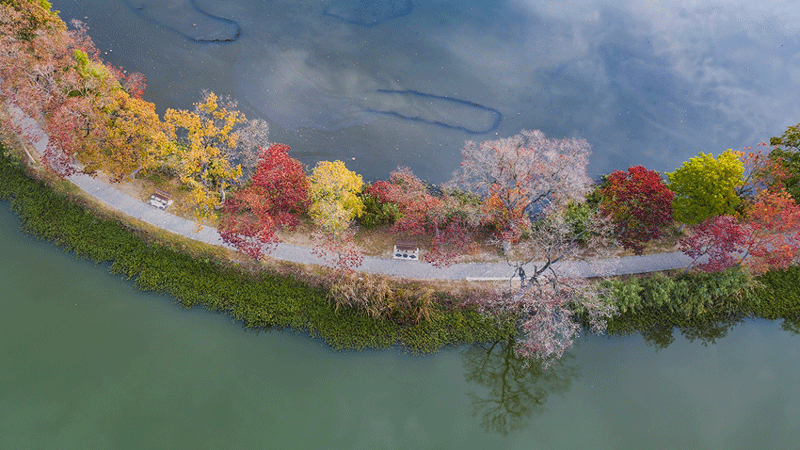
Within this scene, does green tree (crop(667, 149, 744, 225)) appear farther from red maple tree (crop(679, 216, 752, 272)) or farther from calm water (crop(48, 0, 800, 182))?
calm water (crop(48, 0, 800, 182))

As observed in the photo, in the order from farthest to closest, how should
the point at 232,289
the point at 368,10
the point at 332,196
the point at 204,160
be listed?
the point at 368,10
the point at 232,289
the point at 204,160
the point at 332,196

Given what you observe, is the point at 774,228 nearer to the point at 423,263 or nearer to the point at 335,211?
the point at 423,263

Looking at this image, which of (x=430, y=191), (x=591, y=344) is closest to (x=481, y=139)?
(x=430, y=191)


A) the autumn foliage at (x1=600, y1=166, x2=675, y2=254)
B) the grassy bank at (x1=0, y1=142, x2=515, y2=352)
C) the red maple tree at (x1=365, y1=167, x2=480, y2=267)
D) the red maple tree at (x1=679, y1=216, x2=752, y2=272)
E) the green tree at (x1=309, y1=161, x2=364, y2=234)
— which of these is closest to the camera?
the red maple tree at (x1=679, y1=216, x2=752, y2=272)

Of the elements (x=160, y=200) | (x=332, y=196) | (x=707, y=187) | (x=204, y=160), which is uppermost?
(x=707, y=187)

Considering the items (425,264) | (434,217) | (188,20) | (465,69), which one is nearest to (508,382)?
(425,264)

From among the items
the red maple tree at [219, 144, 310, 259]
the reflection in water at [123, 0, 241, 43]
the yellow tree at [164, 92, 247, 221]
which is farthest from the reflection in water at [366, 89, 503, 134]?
the reflection in water at [123, 0, 241, 43]
